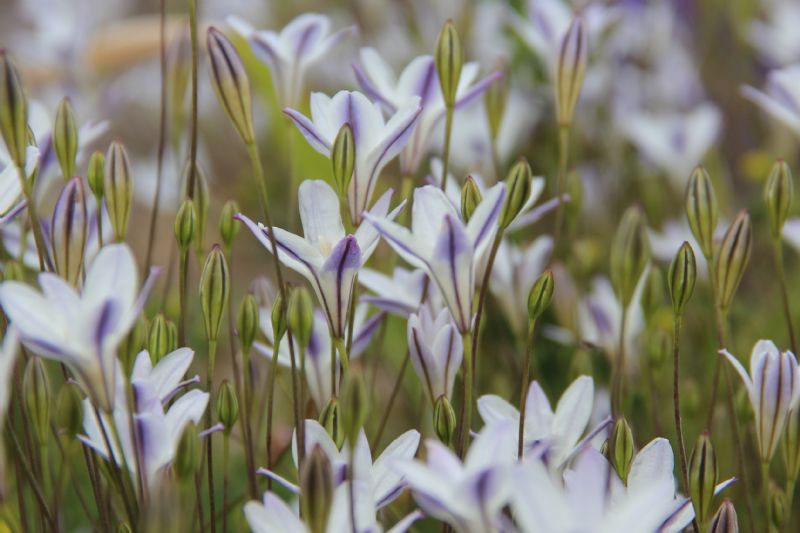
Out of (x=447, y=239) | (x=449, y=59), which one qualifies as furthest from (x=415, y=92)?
(x=447, y=239)

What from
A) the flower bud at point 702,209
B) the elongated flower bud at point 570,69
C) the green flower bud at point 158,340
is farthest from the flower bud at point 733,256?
the green flower bud at point 158,340

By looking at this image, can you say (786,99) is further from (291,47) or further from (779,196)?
(291,47)

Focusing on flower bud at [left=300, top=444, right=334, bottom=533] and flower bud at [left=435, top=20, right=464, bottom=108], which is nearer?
flower bud at [left=300, top=444, right=334, bottom=533]

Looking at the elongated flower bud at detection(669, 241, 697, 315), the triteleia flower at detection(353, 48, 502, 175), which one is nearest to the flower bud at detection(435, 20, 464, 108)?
the triteleia flower at detection(353, 48, 502, 175)

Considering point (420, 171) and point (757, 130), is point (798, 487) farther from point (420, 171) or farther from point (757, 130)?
point (757, 130)

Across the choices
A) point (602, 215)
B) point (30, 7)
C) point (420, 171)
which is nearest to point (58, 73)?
point (30, 7)

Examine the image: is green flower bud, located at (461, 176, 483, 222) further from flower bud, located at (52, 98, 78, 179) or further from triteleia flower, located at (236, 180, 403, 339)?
flower bud, located at (52, 98, 78, 179)
